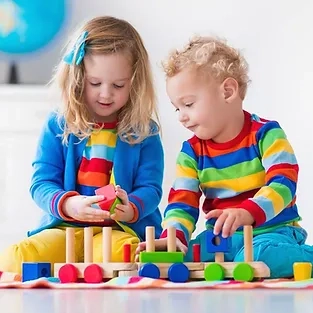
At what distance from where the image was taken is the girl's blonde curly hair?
6.32ft

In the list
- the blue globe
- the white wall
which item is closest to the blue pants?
the white wall

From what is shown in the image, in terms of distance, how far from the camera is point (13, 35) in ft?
9.53

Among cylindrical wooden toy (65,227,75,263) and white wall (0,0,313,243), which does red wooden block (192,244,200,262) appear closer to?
cylindrical wooden toy (65,227,75,263)

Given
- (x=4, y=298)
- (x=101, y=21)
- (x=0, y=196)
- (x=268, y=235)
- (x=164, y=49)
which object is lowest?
(x=4, y=298)

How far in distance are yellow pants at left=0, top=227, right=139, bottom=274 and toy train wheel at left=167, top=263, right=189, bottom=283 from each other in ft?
0.94

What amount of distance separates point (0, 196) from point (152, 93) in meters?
1.06

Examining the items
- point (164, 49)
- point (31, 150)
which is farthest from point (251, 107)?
point (31, 150)

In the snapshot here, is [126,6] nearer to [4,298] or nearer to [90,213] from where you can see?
[90,213]

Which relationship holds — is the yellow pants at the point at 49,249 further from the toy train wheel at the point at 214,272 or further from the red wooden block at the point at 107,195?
the toy train wheel at the point at 214,272

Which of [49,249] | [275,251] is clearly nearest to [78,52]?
[49,249]

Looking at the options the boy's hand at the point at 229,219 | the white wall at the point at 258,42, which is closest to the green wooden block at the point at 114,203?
the boy's hand at the point at 229,219

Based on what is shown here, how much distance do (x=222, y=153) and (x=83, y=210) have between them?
302 mm

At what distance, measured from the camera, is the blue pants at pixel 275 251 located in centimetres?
160

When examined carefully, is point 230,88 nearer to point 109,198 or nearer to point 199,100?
point 199,100
